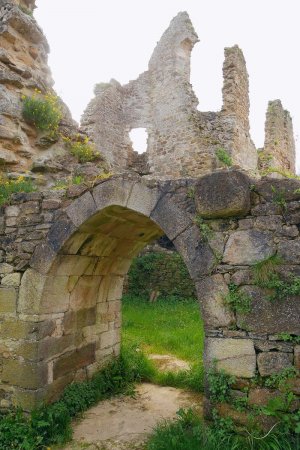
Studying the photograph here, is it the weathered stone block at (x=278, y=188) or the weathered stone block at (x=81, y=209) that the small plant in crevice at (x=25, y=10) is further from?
the weathered stone block at (x=278, y=188)

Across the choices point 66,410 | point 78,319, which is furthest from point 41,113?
point 66,410

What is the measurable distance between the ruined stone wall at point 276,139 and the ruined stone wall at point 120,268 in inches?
439

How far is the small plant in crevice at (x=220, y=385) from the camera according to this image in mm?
3230

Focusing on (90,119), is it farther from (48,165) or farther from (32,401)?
(32,401)

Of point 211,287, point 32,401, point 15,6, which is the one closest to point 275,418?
point 211,287

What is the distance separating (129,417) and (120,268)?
1979mm

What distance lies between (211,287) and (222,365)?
0.66 m

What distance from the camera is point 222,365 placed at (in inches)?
130

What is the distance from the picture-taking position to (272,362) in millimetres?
3111

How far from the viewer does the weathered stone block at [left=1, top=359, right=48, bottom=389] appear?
4.28 meters

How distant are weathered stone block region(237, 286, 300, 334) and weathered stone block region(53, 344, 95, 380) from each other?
8.03 feet

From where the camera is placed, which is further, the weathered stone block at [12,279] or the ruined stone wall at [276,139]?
the ruined stone wall at [276,139]

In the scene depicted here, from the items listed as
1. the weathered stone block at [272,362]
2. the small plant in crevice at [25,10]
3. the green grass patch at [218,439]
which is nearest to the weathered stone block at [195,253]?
the weathered stone block at [272,362]

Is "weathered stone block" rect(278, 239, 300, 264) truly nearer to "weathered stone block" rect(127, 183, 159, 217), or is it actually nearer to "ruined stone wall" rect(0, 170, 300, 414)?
"ruined stone wall" rect(0, 170, 300, 414)
